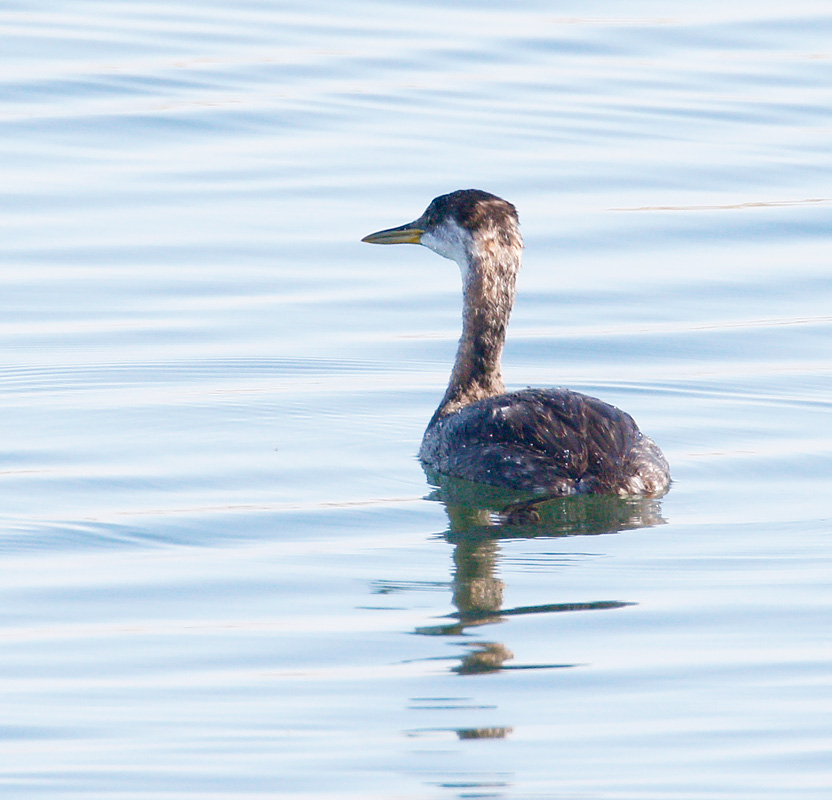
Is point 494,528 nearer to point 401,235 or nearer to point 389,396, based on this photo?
point 389,396

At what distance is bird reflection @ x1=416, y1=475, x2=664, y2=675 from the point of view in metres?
6.90

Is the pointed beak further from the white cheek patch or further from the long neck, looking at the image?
the long neck

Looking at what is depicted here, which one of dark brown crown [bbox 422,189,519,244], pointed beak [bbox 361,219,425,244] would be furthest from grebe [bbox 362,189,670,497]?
pointed beak [bbox 361,219,425,244]

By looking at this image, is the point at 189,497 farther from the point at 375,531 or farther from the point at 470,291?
the point at 470,291

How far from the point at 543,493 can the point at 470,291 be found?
1728 mm

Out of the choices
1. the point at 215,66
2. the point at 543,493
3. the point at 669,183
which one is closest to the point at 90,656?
the point at 543,493

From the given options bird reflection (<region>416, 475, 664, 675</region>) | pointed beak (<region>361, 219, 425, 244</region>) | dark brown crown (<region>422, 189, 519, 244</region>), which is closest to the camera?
bird reflection (<region>416, 475, 664, 675</region>)

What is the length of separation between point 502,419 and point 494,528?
839mm

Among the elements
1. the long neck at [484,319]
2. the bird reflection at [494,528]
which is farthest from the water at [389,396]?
the long neck at [484,319]

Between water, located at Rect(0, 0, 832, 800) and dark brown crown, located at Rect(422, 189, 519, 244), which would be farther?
dark brown crown, located at Rect(422, 189, 519, 244)

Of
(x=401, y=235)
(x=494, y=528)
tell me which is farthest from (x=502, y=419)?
(x=401, y=235)

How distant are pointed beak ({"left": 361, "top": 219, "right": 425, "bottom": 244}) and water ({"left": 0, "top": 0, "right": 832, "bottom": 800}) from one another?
85 cm

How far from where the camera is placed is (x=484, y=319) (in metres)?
9.97

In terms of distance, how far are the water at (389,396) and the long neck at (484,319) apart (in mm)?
452
